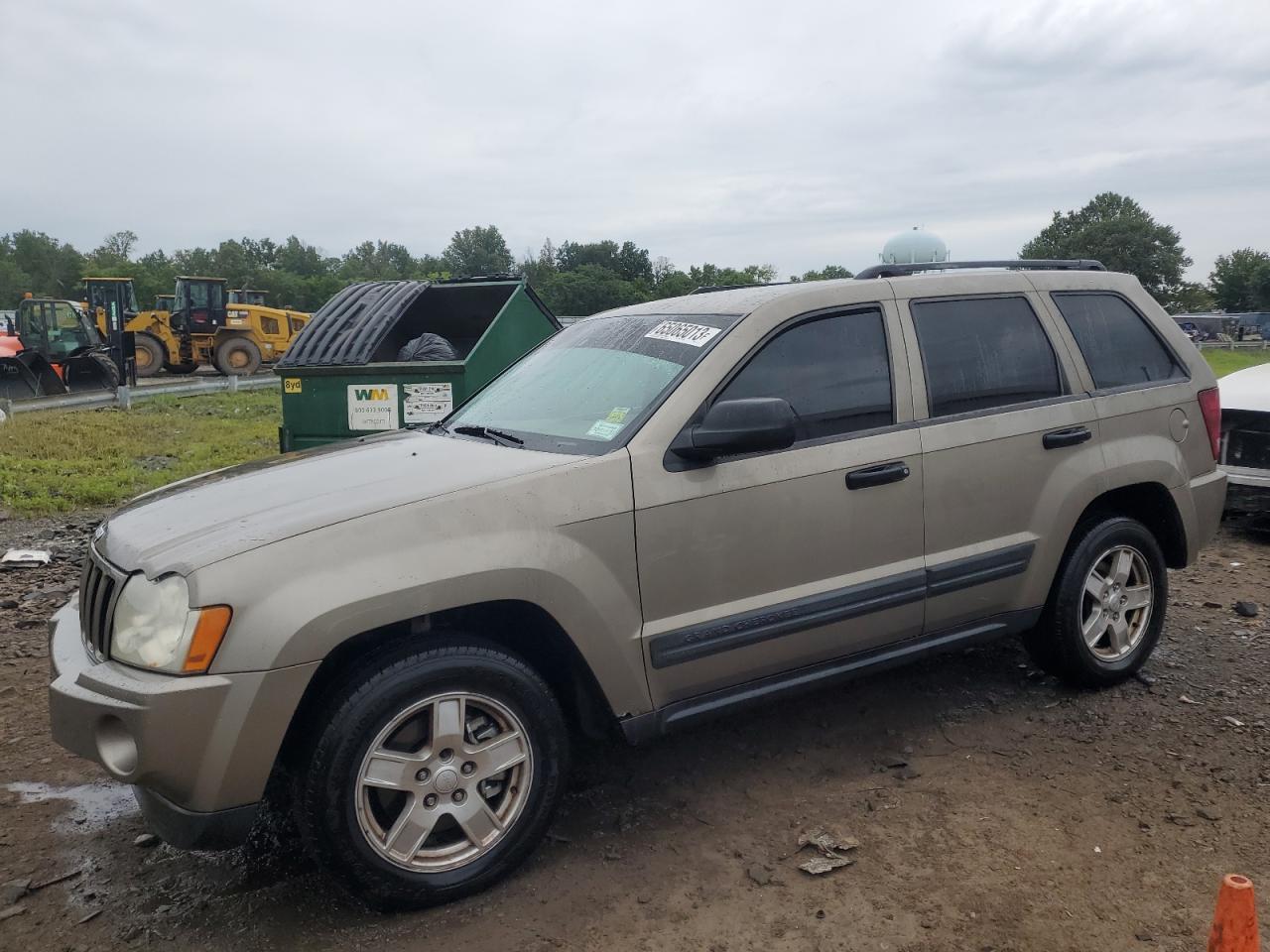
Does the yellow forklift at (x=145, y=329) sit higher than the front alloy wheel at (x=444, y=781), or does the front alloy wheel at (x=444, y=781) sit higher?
the yellow forklift at (x=145, y=329)

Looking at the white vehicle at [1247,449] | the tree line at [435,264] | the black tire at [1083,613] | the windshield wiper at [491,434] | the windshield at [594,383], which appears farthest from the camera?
the tree line at [435,264]

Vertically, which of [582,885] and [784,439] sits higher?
[784,439]

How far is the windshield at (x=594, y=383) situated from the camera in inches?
134

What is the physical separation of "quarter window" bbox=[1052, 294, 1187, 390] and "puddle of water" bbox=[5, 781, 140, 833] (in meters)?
4.16

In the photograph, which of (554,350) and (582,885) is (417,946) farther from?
(554,350)

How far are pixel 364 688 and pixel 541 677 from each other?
2.06 feet

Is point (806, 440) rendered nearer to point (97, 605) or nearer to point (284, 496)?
point (284, 496)

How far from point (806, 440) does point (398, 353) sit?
19.0 ft

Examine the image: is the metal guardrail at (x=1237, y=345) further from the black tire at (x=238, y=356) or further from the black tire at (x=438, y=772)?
the black tire at (x=438, y=772)

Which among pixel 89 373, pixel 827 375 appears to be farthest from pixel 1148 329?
pixel 89 373

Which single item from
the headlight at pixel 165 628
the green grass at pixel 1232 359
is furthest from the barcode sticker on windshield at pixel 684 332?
the green grass at pixel 1232 359

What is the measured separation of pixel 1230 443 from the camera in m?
7.04

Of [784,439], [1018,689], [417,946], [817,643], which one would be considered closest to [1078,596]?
[1018,689]

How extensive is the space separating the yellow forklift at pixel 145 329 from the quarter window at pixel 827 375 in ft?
87.3
